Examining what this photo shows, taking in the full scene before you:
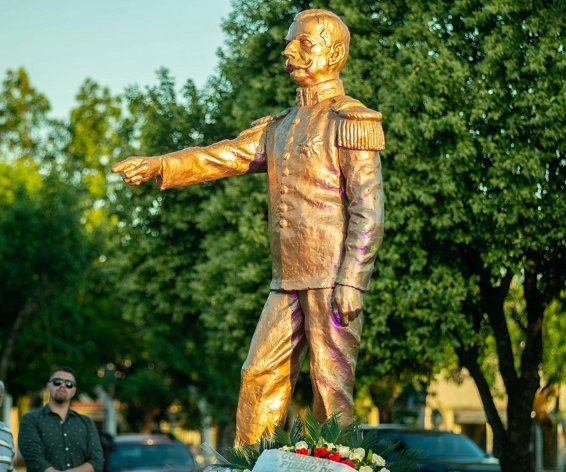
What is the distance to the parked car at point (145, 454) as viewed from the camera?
21250mm

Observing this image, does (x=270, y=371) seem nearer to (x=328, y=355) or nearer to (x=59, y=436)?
(x=328, y=355)

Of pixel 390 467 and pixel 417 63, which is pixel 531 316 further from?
pixel 390 467

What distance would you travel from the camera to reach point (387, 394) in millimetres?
31844

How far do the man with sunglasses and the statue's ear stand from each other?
3.90m

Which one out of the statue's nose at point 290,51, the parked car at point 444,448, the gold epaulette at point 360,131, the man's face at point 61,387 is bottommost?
the parked car at point 444,448

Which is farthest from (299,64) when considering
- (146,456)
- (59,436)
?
(146,456)

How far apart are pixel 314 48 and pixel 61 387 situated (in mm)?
3946

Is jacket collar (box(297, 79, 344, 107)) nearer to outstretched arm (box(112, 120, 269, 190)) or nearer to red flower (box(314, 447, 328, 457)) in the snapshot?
outstretched arm (box(112, 120, 269, 190))

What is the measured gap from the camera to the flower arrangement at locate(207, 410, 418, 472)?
7918 millimetres

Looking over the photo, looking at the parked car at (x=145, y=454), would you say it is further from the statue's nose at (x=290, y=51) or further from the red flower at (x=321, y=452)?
the red flower at (x=321, y=452)

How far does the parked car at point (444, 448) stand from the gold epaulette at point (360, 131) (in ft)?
30.0

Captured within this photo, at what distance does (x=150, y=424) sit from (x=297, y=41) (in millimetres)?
51337

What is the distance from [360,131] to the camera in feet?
29.8

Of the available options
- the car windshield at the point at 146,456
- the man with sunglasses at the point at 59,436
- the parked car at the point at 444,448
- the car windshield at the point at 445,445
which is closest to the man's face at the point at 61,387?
the man with sunglasses at the point at 59,436
